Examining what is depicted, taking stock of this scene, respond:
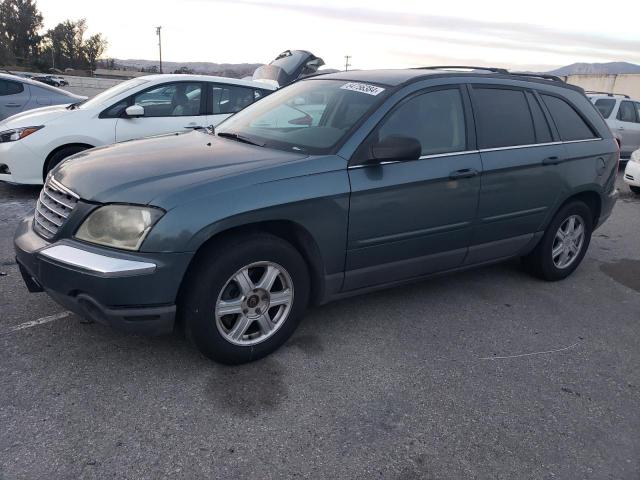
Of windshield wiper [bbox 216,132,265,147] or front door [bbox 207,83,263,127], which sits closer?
windshield wiper [bbox 216,132,265,147]

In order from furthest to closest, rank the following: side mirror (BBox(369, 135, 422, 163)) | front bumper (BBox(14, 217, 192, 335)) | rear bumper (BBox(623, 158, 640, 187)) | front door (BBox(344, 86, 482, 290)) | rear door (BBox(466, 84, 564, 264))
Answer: rear bumper (BBox(623, 158, 640, 187)) → rear door (BBox(466, 84, 564, 264)) → front door (BBox(344, 86, 482, 290)) → side mirror (BBox(369, 135, 422, 163)) → front bumper (BBox(14, 217, 192, 335))

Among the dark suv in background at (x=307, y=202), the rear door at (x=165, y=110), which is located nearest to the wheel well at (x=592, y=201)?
the dark suv in background at (x=307, y=202)

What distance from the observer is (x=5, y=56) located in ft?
187

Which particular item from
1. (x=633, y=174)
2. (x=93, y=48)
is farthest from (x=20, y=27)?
(x=633, y=174)

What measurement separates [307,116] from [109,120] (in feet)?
12.2

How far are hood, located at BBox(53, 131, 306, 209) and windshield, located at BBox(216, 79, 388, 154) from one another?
211 mm

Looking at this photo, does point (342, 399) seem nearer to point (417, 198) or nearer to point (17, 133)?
point (417, 198)

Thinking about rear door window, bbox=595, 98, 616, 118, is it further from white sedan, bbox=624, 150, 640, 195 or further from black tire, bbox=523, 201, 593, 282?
black tire, bbox=523, 201, 593, 282

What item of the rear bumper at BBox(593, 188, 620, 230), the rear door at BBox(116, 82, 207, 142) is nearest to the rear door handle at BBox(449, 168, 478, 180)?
the rear bumper at BBox(593, 188, 620, 230)

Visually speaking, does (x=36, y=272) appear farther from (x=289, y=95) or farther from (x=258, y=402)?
(x=289, y=95)

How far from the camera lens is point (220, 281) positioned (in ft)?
9.96

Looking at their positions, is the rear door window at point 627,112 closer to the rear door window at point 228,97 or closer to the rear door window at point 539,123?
the rear door window at point 228,97

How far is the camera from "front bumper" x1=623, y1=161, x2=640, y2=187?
935cm

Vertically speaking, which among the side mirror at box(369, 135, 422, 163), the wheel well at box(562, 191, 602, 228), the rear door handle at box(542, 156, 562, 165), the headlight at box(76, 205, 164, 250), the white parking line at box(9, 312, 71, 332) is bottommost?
the white parking line at box(9, 312, 71, 332)
